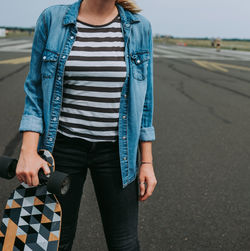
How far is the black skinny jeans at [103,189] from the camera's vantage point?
141 centimetres

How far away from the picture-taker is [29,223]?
134cm

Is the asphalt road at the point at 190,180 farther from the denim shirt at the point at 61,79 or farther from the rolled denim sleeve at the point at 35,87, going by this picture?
the rolled denim sleeve at the point at 35,87

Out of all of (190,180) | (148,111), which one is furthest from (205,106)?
(148,111)

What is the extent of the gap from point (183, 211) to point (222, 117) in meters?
3.83

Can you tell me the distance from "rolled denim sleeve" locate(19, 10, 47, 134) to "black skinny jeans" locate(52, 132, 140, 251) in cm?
14

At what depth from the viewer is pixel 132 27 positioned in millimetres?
1374

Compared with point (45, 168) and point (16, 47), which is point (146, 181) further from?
point (16, 47)

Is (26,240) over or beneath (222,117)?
over

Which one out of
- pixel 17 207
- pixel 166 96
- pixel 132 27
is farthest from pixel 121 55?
pixel 166 96

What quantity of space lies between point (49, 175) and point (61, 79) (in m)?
0.43

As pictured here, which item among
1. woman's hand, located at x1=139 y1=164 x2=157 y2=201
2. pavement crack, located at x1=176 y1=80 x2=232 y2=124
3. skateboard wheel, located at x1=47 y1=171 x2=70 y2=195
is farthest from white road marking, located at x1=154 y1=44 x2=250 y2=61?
skateboard wheel, located at x1=47 y1=171 x2=70 y2=195

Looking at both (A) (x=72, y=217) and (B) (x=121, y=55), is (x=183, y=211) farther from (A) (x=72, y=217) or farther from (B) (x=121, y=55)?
(B) (x=121, y=55)

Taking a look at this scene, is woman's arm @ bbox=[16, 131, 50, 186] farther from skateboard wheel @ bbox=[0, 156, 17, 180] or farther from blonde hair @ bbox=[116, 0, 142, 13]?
blonde hair @ bbox=[116, 0, 142, 13]

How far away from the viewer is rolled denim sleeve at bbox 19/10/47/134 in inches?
51.6
